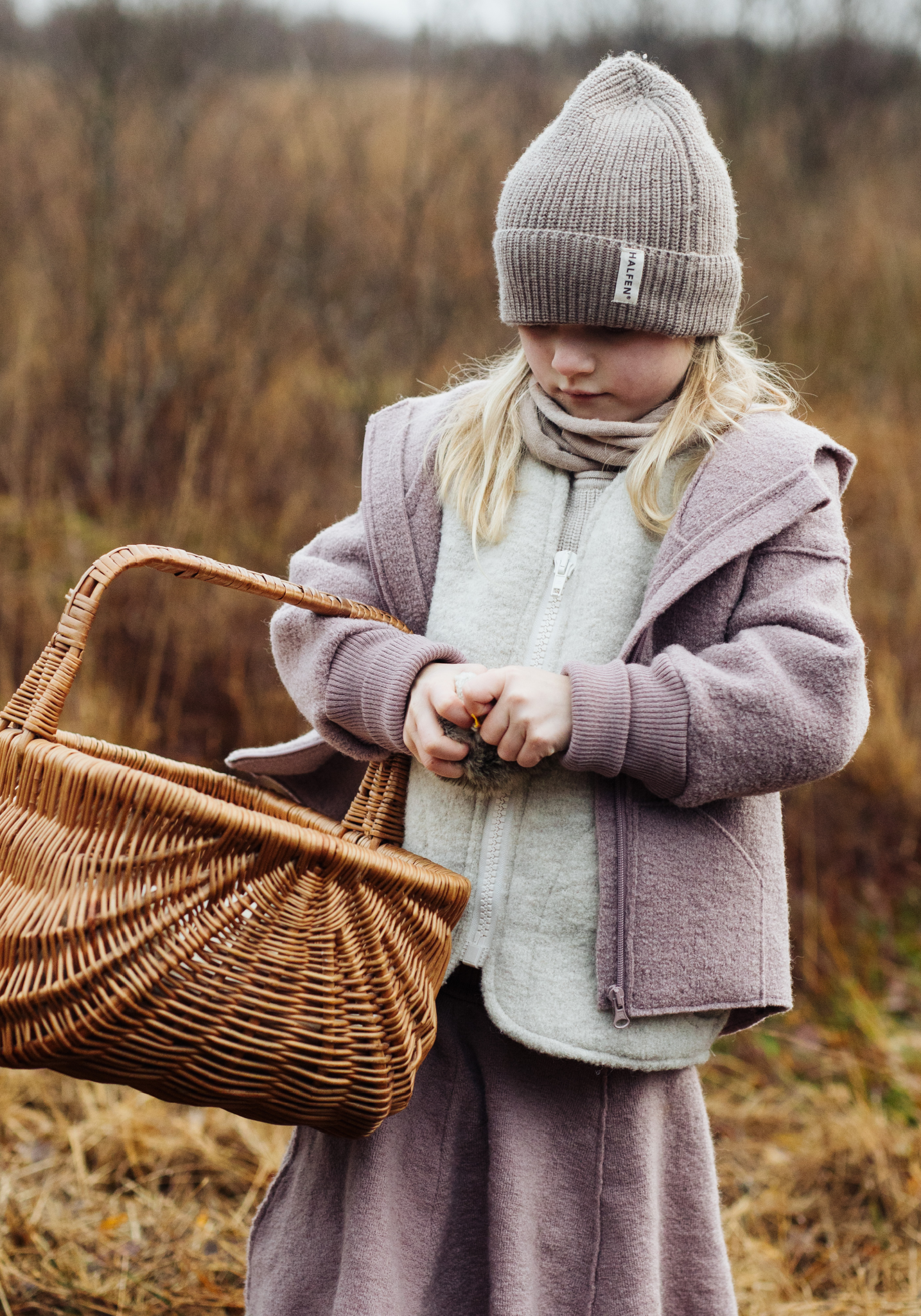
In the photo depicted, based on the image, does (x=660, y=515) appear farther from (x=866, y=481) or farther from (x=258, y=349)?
(x=866, y=481)

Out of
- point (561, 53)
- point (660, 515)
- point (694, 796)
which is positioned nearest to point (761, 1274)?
point (694, 796)

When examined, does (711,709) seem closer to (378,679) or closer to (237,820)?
(378,679)

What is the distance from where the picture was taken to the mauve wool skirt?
1429mm

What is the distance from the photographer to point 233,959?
1.14 meters

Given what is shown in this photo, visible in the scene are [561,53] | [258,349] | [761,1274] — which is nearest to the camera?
[761,1274]

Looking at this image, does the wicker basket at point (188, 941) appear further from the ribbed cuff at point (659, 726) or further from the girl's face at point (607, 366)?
the girl's face at point (607, 366)

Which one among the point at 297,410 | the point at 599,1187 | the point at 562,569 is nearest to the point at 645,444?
the point at 562,569

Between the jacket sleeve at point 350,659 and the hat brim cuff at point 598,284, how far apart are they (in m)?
0.39

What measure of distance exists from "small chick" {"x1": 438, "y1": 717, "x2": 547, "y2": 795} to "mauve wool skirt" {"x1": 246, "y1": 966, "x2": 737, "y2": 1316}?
0.95 feet

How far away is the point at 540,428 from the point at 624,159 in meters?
0.32

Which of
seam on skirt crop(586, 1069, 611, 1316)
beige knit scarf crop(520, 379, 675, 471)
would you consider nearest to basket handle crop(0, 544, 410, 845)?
beige knit scarf crop(520, 379, 675, 471)

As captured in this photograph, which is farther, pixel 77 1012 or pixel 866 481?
pixel 866 481

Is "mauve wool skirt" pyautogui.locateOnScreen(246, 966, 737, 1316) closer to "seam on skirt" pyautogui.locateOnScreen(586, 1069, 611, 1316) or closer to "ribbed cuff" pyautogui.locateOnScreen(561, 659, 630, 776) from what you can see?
"seam on skirt" pyautogui.locateOnScreen(586, 1069, 611, 1316)

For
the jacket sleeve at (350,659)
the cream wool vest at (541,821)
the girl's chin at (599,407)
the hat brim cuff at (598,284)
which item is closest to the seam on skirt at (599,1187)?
the cream wool vest at (541,821)
